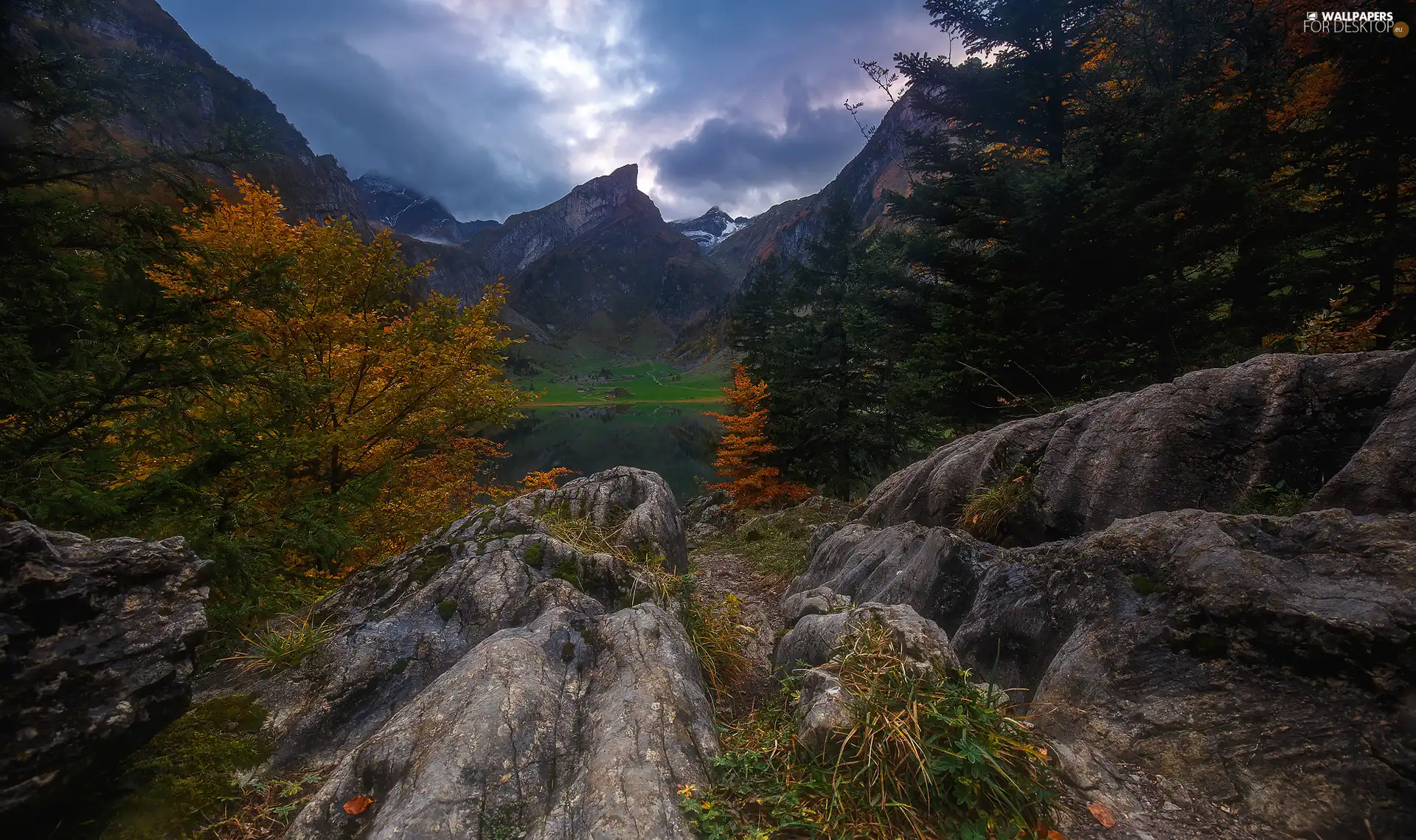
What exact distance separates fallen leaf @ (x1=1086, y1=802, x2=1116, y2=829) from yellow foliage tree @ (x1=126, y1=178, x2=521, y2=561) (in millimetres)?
7597

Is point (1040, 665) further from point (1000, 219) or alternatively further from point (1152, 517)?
point (1000, 219)

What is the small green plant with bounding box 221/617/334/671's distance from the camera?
4738mm

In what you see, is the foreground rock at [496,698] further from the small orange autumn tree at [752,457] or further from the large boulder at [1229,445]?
the small orange autumn tree at [752,457]

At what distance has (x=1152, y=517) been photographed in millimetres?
5230

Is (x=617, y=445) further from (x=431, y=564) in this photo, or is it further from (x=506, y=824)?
(x=506, y=824)

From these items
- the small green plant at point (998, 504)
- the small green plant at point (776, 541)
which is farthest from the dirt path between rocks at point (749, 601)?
the small green plant at point (998, 504)

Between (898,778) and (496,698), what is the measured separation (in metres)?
2.89

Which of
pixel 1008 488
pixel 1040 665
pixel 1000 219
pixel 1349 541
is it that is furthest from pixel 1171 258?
pixel 1040 665

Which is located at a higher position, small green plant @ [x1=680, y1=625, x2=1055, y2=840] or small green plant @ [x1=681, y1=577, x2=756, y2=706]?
small green plant @ [x1=680, y1=625, x2=1055, y2=840]

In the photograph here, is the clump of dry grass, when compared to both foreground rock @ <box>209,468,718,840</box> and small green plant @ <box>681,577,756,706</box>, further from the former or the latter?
foreground rock @ <box>209,468,718,840</box>

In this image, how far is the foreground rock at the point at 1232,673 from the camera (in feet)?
10.2

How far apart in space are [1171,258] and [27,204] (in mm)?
17810

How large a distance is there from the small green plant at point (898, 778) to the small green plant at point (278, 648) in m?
4.04

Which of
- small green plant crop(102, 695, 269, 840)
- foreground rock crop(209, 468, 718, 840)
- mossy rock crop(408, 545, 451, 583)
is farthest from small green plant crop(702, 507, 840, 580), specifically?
small green plant crop(102, 695, 269, 840)
